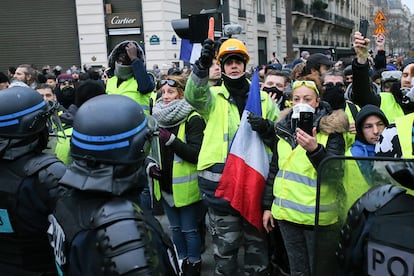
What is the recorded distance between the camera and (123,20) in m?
19.0

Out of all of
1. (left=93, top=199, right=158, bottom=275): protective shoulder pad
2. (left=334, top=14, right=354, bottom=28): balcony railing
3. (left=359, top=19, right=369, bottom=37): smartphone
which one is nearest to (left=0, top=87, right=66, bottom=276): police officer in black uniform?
(left=93, top=199, right=158, bottom=275): protective shoulder pad

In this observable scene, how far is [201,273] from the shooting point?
4301mm

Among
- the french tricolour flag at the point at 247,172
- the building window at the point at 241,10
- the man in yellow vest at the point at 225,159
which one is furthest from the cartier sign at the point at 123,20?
the french tricolour flag at the point at 247,172

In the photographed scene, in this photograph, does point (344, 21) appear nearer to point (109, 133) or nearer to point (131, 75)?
point (131, 75)

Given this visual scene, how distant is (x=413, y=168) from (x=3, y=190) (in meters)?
1.65

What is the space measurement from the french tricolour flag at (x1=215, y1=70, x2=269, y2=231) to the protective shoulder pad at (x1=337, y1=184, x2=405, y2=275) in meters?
1.56

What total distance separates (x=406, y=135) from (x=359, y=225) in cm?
41

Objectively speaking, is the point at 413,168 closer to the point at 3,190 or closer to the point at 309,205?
the point at 309,205

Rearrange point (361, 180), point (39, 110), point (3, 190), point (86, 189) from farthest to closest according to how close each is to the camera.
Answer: point (39, 110) < point (3, 190) < point (361, 180) < point (86, 189)

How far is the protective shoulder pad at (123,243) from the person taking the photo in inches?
53.4

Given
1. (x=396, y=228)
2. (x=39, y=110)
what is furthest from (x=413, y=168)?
(x=39, y=110)

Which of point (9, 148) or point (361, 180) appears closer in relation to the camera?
point (361, 180)

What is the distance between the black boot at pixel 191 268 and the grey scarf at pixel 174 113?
1.27 m

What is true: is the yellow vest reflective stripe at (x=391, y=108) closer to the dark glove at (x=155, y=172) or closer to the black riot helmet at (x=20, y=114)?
the dark glove at (x=155, y=172)
